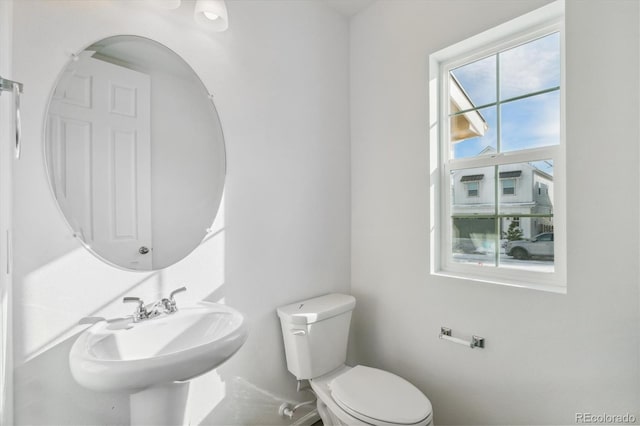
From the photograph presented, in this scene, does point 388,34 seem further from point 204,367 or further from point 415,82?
point 204,367

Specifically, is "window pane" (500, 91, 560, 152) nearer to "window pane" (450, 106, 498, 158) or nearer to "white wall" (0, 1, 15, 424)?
"window pane" (450, 106, 498, 158)

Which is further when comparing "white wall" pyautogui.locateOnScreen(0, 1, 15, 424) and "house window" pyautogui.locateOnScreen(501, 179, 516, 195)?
"house window" pyautogui.locateOnScreen(501, 179, 516, 195)

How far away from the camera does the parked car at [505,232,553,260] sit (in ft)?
4.54

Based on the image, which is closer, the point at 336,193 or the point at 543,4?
the point at 543,4

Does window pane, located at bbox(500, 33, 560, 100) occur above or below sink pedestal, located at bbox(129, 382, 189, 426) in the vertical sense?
above

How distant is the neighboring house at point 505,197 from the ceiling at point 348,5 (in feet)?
3.87

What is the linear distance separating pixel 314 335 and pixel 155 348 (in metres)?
0.75

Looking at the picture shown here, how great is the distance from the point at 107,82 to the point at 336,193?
4.17 feet

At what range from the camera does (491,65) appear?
1.57 meters

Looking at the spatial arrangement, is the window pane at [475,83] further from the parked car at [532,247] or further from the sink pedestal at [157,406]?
the sink pedestal at [157,406]

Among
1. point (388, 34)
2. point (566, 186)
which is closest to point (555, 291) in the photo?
point (566, 186)

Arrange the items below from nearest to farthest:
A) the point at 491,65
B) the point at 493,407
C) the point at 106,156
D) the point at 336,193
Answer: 1. the point at 106,156
2. the point at 493,407
3. the point at 491,65
4. the point at 336,193

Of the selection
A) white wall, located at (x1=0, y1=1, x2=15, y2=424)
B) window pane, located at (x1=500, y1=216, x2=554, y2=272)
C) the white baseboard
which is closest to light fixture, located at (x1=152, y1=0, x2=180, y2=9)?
white wall, located at (x1=0, y1=1, x2=15, y2=424)

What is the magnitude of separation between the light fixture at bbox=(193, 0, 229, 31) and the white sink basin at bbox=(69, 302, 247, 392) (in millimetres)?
1188
